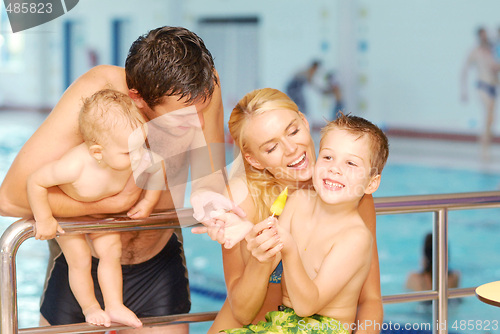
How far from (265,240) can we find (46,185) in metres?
0.69

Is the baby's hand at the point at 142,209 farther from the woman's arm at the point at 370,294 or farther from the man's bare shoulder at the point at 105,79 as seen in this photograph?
the woman's arm at the point at 370,294

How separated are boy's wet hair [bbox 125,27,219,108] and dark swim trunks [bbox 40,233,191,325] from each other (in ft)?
2.18

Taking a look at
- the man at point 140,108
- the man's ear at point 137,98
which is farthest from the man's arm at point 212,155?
the man's ear at point 137,98

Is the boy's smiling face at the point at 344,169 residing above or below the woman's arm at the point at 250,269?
above

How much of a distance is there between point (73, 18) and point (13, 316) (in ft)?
68.4

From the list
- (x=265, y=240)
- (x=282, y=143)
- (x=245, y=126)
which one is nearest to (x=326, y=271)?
(x=265, y=240)

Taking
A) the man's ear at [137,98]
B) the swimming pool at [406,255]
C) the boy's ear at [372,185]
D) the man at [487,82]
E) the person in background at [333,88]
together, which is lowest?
the swimming pool at [406,255]

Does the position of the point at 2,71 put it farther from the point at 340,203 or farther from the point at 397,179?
the point at 340,203

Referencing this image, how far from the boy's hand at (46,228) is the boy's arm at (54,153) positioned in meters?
0.07

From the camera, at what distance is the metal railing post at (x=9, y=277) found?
1.69m

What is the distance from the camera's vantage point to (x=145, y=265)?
221 cm

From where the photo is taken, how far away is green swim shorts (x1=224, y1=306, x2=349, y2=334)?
1.70 meters

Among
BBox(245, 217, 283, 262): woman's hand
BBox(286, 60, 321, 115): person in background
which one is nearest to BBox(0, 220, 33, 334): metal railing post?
BBox(245, 217, 283, 262): woman's hand

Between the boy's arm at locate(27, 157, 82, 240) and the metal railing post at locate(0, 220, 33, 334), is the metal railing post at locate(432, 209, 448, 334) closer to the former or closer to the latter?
the boy's arm at locate(27, 157, 82, 240)
